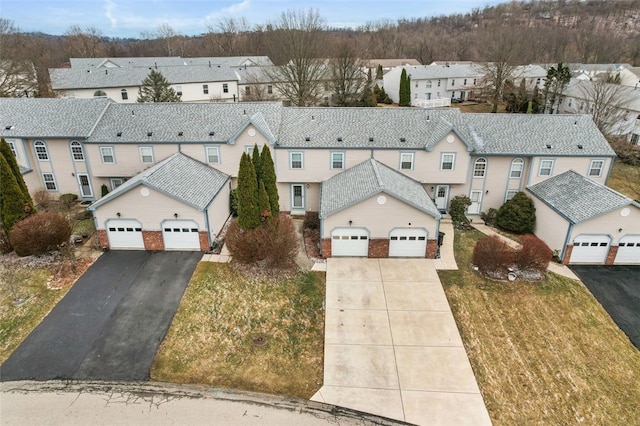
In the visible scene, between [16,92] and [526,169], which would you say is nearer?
[526,169]

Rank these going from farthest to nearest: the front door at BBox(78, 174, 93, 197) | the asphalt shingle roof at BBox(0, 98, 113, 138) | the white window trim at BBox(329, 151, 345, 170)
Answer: the front door at BBox(78, 174, 93, 197), the asphalt shingle roof at BBox(0, 98, 113, 138), the white window trim at BBox(329, 151, 345, 170)

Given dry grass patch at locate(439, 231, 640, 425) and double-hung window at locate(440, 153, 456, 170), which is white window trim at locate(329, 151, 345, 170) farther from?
dry grass patch at locate(439, 231, 640, 425)

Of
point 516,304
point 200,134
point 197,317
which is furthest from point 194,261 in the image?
point 516,304

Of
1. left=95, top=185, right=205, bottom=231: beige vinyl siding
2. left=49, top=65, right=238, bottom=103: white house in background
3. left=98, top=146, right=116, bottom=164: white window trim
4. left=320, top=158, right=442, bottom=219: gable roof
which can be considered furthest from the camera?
left=49, top=65, right=238, bottom=103: white house in background

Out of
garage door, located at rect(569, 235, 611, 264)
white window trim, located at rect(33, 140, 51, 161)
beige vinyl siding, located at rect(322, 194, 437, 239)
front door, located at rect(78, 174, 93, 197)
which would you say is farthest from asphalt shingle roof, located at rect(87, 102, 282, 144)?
garage door, located at rect(569, 235, 611, 264)

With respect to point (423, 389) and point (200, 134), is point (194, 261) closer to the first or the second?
point (200, 134)

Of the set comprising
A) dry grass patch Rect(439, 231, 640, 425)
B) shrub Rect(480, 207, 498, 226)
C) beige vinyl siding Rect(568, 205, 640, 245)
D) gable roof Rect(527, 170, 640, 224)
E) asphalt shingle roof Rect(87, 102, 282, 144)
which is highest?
asphalt shingle roof Rect(87, 102, 282, 144)

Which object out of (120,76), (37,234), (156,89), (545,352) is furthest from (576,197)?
(120,76)
